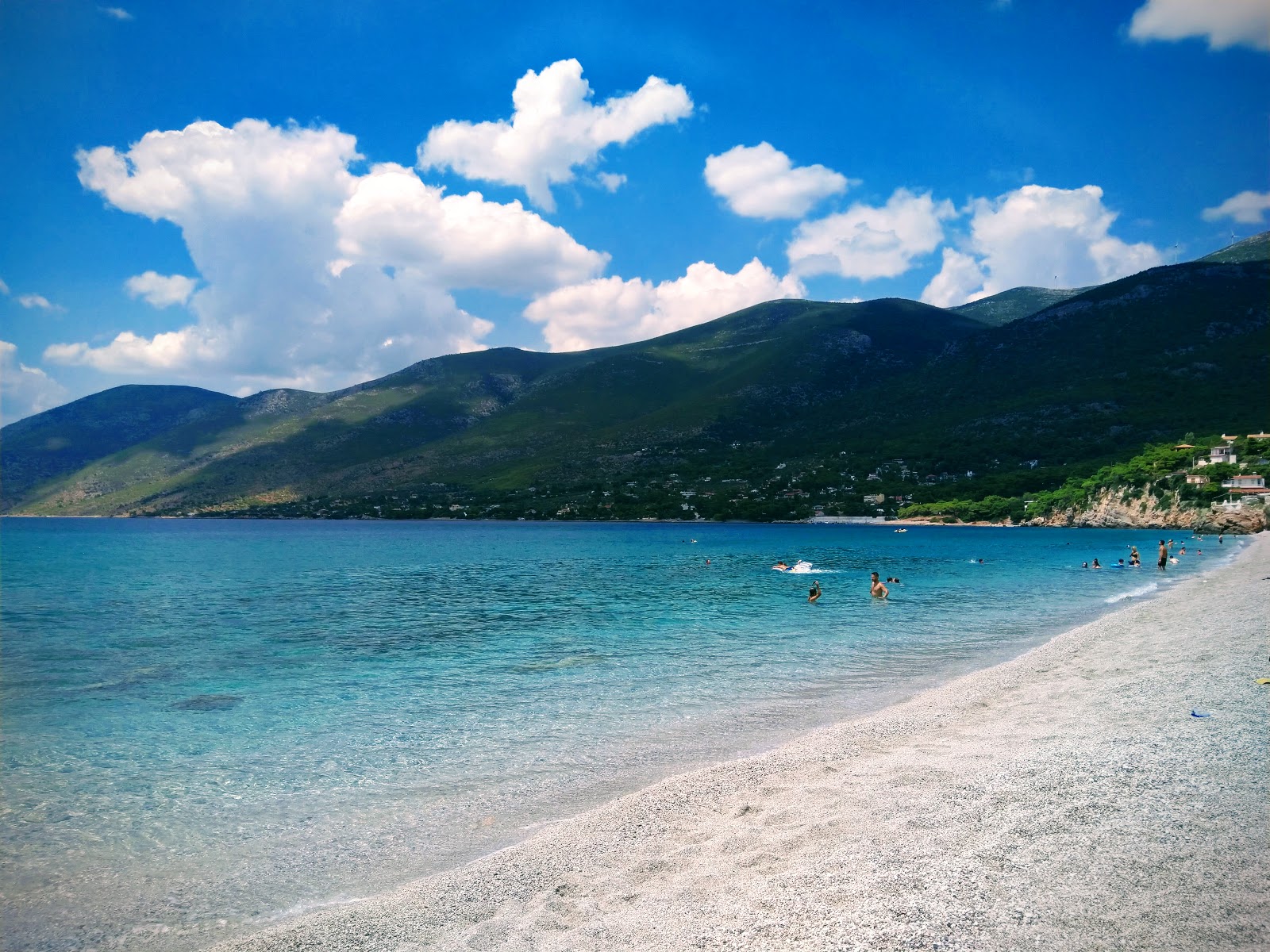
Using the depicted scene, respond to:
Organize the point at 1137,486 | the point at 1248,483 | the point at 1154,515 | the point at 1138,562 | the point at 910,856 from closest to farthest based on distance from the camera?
the point at 910,856 → the point at 1138,562 → the point at 1248,483 → the point at 1154,515 → the point at 1137,486

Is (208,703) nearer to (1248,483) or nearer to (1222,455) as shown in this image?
(1248,483)

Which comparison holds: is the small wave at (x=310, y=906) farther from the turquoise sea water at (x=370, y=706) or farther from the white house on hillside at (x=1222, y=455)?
the white house on hillside at (x=1222, y=455)

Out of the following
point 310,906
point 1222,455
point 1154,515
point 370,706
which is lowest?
point 1154,515

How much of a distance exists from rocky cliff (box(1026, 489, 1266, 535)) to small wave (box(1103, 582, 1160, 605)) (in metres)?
76.6

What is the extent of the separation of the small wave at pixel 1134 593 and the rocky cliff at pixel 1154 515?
76.6 m

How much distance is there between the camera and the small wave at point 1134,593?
39606 millimetres

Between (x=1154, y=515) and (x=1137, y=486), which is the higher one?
(x=1137, y=486)

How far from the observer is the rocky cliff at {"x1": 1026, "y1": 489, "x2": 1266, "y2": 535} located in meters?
103

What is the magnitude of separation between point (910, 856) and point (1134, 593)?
1705 inches

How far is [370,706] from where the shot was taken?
62.1 feet

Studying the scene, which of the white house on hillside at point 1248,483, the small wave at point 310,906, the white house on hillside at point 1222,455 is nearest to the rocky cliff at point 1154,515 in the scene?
the white house on hillside at point 1248,483

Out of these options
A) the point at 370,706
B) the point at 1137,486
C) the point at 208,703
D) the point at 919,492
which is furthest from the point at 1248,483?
the point at 208,703

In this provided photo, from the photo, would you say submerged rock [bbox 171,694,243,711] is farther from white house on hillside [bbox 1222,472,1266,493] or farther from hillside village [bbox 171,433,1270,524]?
white house on hillside [bbox 1222,472,1266,493]

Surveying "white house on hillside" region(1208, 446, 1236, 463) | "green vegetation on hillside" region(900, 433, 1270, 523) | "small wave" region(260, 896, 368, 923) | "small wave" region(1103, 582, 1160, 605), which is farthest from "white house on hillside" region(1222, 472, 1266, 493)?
"small wave" region(260, 896, 368, 923)
